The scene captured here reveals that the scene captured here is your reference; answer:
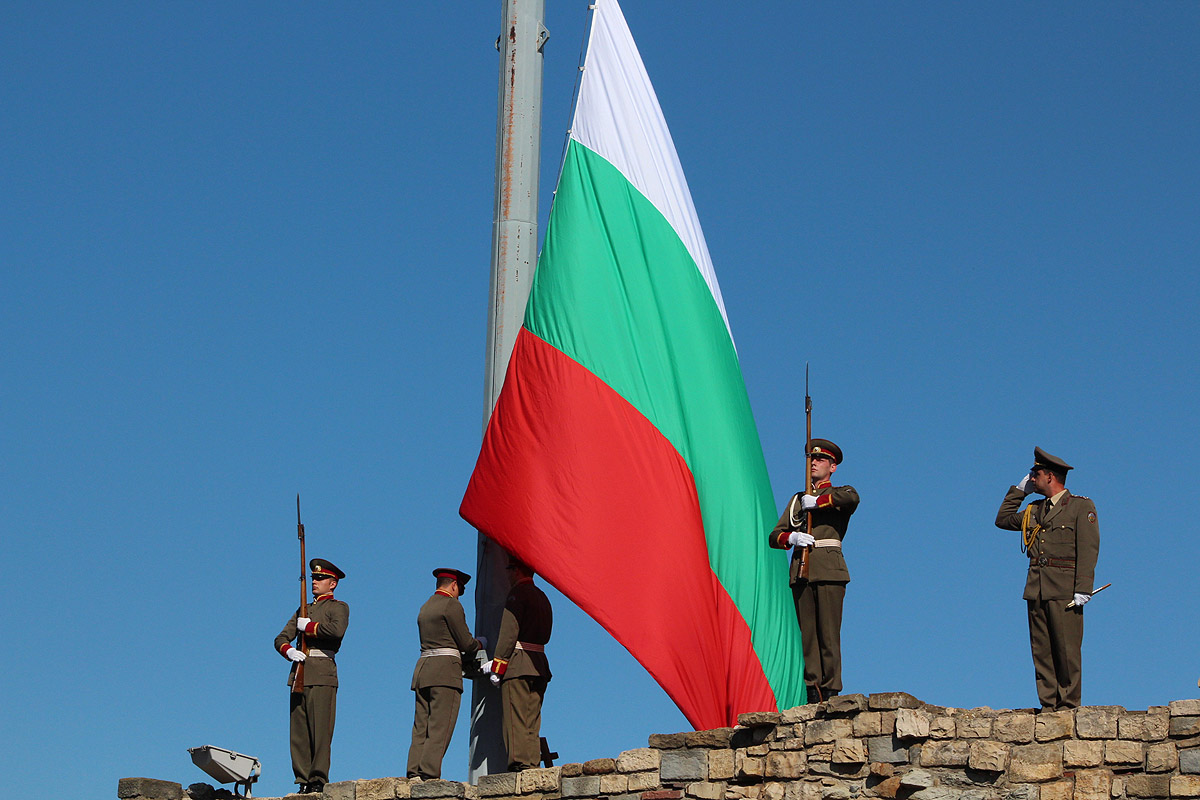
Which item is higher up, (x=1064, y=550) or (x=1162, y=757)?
(x=1064, y=550)

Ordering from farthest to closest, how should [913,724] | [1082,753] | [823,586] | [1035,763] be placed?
[823,586], [913,724], [1035,763], [1082,753]

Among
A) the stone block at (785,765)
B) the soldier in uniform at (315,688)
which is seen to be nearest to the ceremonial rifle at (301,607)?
the soldier in uniform at (315,688)

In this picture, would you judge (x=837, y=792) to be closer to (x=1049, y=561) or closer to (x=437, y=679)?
(x=1049, y=561)

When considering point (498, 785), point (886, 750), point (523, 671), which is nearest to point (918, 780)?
point (886, 750)

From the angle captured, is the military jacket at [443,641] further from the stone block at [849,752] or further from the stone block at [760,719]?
the stone block at [849,752]

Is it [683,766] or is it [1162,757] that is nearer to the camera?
[1162,757]

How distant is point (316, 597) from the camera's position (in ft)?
42.4

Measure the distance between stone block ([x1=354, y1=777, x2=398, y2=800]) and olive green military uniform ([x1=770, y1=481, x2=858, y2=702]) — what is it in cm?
297

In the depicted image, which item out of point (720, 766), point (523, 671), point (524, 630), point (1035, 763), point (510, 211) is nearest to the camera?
point (1035, 763)

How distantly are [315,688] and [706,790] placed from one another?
10.7 ft

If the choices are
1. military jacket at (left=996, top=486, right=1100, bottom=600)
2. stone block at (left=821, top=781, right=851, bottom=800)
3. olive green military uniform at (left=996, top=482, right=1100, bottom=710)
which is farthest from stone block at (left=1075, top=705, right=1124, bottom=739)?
stone block at (left=821, top=781, right=851, bottom=800)

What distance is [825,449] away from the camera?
1202 cm

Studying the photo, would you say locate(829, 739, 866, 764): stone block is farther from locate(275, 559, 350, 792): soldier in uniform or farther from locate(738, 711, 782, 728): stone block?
locate(275, 559, 350, 792): soldier in uniform

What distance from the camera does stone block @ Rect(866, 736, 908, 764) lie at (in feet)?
33.7
